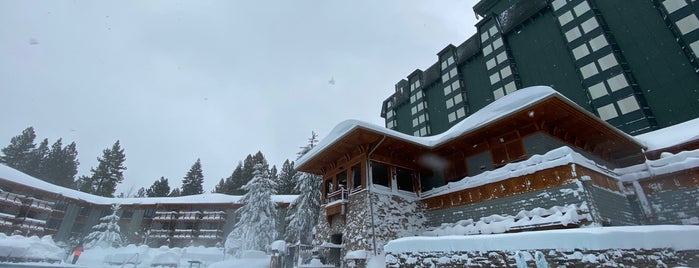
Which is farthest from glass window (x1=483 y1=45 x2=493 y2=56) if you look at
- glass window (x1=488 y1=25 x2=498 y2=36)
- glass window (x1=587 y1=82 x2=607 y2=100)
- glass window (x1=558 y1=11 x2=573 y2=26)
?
glass window (x1=587 y1=82 x2=607 y2=100)

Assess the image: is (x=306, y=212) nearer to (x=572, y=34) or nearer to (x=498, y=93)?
(x=498, y=93)

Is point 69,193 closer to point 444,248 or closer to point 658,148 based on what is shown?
point 444,248

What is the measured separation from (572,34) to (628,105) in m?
8.79

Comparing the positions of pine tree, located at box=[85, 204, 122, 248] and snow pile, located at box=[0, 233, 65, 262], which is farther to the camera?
pine tree, located at box=[85, 204, 122, 248]

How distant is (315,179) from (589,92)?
2505 centimetres

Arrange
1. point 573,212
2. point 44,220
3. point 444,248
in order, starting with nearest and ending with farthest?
point 444,248 → point 573,212 → point 44,220

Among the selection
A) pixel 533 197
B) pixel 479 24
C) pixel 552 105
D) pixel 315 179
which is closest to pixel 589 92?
pixel 479 24

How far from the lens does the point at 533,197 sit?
11.8 metres

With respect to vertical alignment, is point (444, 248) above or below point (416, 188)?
below

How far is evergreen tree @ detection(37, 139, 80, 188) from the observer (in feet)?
173

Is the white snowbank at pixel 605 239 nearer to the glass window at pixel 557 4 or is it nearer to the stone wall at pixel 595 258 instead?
the stone wall at pixel 595 258

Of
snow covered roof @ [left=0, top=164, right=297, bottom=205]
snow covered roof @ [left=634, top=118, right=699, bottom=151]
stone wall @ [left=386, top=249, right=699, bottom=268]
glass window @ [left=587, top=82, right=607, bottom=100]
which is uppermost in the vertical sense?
glass window @ [left=587, top=82, right=607, bottom=100]

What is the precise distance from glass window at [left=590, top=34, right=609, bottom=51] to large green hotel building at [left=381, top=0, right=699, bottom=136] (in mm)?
73

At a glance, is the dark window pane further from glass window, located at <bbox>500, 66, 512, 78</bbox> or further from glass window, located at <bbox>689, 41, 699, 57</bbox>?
glass window, located at <bbox>689, 41, 699, 57</bbox>
